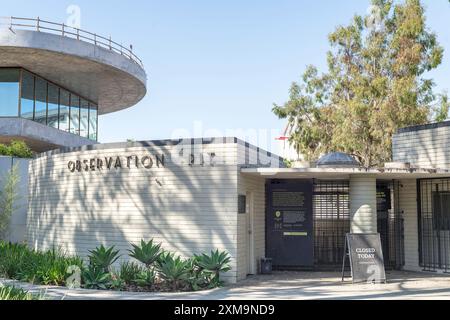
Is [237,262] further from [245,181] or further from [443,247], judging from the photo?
[443,247]

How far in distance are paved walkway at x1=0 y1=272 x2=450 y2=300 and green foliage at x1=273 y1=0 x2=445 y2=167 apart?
55.4 ft

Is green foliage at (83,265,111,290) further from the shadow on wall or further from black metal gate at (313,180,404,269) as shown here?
black metal gate at (313,180,404,269)

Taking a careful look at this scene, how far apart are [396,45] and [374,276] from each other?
21.6 metres

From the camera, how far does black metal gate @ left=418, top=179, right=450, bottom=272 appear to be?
14.5 metres

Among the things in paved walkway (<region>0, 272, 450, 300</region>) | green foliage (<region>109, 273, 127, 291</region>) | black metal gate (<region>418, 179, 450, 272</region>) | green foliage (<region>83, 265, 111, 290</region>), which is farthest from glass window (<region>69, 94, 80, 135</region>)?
black metal gate (<region>418, 179, 450, 272</region>)

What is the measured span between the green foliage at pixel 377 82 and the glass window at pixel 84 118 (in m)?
14.3

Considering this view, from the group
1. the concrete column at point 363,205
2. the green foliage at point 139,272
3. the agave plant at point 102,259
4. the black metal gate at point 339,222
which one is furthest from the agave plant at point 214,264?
the black metal gate at point 339,222

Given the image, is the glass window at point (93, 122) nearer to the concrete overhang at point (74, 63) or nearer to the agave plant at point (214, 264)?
the concrete overhang at point (74, 63)

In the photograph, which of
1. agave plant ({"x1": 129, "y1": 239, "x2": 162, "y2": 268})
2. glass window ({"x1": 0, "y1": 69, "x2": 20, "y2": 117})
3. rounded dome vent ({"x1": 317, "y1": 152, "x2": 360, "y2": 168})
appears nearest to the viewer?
agave plant ({"x1": 129, "y1": 239, "x2": 162, "y2": 268})

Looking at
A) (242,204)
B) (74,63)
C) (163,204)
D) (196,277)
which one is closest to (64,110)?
(74,63)

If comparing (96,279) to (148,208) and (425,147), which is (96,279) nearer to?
(148,208)

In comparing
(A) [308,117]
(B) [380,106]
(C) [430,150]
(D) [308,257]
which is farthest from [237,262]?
(A) [308,117]

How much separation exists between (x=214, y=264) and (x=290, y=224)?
370 centimetres

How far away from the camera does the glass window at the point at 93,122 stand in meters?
30.5
